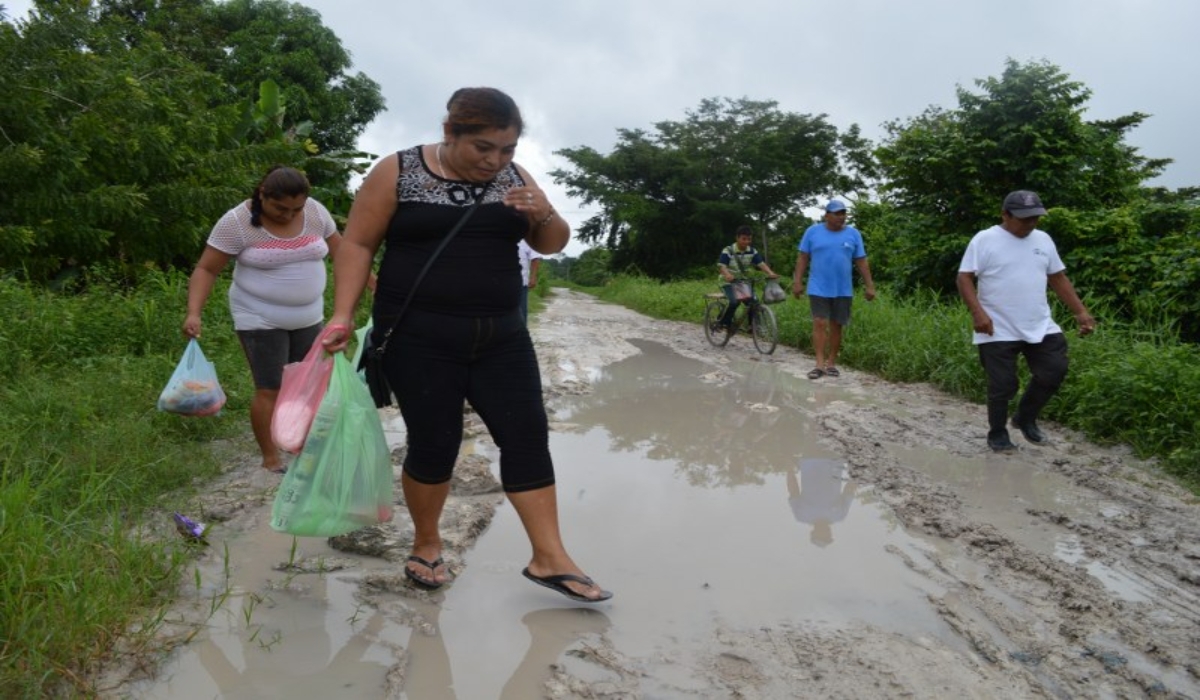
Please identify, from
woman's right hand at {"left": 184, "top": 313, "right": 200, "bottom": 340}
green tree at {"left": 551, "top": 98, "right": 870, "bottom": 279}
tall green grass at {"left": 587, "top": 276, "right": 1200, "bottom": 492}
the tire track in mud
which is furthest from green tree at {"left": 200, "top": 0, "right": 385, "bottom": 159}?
the tire track in mud

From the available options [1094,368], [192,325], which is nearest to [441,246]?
[192,325]

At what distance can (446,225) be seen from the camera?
2834 mm

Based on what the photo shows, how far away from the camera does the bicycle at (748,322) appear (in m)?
10.8

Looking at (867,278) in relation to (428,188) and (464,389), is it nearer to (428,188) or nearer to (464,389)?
(464,389)

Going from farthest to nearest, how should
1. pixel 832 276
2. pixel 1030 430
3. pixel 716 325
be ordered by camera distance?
pixel 716 325
pixel 832 276
pixel 1030 430

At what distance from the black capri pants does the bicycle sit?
793cm

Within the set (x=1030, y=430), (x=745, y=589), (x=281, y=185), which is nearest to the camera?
(x=745, y=589)

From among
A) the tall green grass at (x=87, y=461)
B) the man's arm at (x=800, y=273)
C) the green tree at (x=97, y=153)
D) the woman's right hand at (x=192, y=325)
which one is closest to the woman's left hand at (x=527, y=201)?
the tall green grass at (x=87, y=461)

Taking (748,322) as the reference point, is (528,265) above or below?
above

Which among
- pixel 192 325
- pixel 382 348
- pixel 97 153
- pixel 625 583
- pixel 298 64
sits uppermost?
pixel 298 64

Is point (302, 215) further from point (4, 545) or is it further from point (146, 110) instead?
point (146, 110)

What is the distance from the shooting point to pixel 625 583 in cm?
328

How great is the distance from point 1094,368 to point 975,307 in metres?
1.43

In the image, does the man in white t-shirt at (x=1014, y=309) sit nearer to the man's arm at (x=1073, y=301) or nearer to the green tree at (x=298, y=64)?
the man's arm at (x=1073, y=301)
